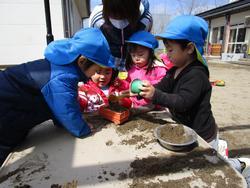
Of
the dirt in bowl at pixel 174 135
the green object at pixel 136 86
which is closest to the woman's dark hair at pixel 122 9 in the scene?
the green object at pixel 136 86

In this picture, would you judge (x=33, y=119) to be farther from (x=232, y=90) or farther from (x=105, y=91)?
(x=232, y=90)

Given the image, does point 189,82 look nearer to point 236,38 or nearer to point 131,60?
point 131,60

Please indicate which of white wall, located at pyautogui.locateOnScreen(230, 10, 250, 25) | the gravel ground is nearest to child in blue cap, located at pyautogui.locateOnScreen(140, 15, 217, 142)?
the gravel ground

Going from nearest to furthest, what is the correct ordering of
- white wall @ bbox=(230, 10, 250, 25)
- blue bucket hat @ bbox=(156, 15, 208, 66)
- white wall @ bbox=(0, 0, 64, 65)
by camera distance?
blue bucket hat @ bbox=(156, 15, 208, 66) < white wall @ bbox=(0, 0, 64, 65) < white wall @ bbox=(230, 10, 250, 25)

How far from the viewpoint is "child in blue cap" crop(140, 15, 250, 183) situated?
58.2 inches

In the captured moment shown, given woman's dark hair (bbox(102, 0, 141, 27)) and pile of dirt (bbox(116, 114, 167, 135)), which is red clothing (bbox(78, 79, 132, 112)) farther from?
woman's dark hair (bbox(102, 0, 141, 27))

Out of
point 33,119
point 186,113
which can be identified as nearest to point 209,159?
point 186,113

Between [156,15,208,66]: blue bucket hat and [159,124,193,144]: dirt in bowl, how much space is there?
0.60 m

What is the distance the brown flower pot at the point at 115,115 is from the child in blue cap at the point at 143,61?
527 mm

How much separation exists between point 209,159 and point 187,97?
1.61ft

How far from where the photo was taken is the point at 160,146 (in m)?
1.21

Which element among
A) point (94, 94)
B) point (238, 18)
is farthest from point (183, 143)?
point (238, 18)

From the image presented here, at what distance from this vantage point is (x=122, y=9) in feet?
6.79

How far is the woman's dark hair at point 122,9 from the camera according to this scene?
6.69 feet
